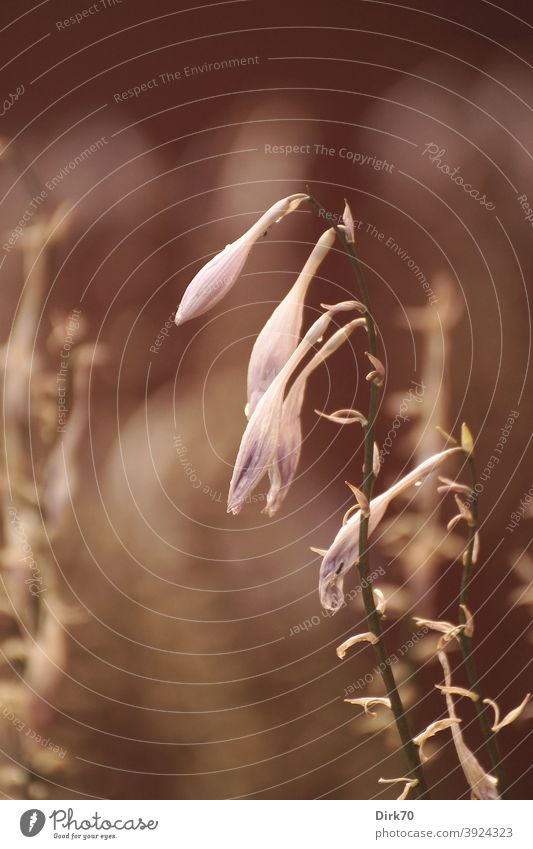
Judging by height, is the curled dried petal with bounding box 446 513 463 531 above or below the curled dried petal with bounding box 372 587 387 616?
above

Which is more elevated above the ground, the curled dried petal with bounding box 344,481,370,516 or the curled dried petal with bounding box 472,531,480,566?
the curled dried petal with bounding box 344,481,370,516

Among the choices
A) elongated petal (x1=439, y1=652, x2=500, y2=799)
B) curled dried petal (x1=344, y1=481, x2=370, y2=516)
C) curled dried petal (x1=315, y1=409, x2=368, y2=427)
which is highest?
curled dried petal (x1=315, y1=409, x2=368, y2=427)

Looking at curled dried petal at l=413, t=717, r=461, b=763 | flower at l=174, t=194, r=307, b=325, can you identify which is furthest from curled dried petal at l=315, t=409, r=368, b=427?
curled dried petal at l=413, t=717, r=461, b=763

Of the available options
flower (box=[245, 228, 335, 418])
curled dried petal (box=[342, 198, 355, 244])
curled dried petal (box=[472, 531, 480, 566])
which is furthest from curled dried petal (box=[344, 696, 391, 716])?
curled dried petal (box=[342, 198, 355, 244])

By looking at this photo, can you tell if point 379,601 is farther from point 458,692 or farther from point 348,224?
point 348,224

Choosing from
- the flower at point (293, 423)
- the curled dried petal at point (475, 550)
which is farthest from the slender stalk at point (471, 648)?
the flower at point (293, 423)

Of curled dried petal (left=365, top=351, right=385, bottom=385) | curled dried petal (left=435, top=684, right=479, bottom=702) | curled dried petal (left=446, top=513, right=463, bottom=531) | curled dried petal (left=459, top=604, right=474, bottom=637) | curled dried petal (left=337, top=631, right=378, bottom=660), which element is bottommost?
curled dried petal (left=435, top=684, right=479, bottom=702)

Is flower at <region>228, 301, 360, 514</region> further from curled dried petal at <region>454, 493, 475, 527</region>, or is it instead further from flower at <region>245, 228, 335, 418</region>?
curled dried petal at <region>454, 493, 475, 527</region>

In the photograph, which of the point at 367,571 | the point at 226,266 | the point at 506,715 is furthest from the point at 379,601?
the point at 226,266

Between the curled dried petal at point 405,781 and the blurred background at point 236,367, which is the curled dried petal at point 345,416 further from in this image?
the curled dried petal at point 405,781

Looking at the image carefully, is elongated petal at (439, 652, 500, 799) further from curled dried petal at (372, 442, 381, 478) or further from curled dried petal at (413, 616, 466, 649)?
curled dried petal at (372, 442, 381, 478)
